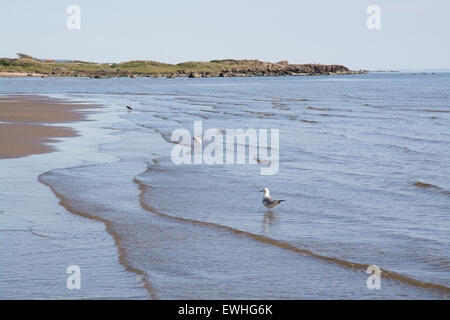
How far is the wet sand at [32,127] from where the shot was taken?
22.3 m

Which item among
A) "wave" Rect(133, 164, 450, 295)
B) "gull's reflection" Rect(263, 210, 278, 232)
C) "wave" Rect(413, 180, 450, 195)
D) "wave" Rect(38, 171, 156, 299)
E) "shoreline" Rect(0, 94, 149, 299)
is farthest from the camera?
"wave" Rect(413, 180, 450, 195)

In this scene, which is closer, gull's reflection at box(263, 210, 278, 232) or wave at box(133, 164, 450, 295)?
wave at box(133, 164, 450, 295)

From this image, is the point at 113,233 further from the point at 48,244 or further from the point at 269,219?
the point at 269,219

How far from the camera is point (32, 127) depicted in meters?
29.8

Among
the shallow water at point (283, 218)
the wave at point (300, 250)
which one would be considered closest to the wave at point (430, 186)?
the shallow water at point (283, 218)

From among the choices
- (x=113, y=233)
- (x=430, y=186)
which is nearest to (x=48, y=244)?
(x=113, y=233)

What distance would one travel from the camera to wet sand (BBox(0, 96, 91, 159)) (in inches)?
878

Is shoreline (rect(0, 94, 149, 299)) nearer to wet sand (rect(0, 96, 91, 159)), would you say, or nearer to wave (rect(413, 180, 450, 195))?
wet sand (rect(0, 96, 91, 159))

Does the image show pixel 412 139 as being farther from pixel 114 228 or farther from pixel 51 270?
pixel 51 270

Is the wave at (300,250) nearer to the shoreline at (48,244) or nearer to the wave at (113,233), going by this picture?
the wave at (113,233)

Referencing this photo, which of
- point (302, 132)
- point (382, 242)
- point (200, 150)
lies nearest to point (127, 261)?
point (382, 242)

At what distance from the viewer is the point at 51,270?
9484mm

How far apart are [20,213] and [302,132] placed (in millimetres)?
18591

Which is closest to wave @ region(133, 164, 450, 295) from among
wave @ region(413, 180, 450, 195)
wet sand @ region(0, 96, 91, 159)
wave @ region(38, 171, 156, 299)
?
wave @ region(38, 171, 156, 299)
